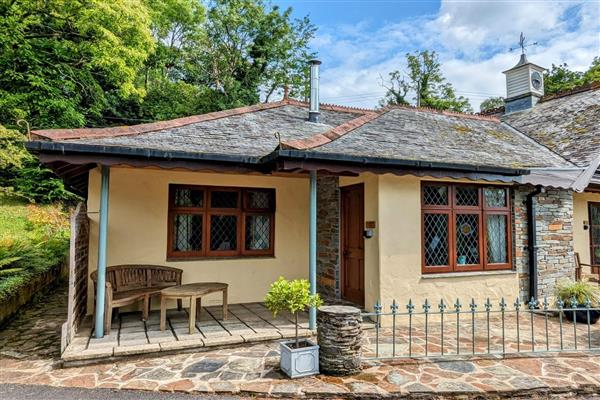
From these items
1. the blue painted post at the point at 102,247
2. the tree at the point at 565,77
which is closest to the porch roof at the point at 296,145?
the blue painted post at the point at 102,247

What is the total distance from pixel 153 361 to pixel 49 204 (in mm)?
14736

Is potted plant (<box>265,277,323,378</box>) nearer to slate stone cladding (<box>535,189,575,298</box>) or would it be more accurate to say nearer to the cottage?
the cottage

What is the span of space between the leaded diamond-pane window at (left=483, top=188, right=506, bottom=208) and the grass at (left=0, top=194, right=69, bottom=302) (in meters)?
9.80

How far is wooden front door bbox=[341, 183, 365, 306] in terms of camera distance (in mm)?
7984

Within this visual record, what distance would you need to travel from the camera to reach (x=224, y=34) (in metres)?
24.4

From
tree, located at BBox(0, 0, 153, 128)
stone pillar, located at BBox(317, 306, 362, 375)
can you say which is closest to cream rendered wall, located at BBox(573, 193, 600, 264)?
stone pillar, located at BBox(317, 306, 362, 375)

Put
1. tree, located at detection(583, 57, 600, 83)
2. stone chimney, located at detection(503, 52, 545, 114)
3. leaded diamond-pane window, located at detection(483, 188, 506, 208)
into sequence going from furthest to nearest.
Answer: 1. tree, located at detection(583, 57, 600, 83)
2. stone chimney, located at detection(503, 52, 545, 114)
3. leaded diamond-pane window, located at detection(483, 188, 506, 208)

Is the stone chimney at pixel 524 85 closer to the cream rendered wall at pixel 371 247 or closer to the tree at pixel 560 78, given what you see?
the cream rendered wall at pixel 371 247

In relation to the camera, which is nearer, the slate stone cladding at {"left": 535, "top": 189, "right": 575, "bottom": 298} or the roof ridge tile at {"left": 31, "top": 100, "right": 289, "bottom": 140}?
the roof ridge tile at {"left": 31, "top": 100, "right": 289, "bottom": 140}

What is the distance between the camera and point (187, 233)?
27.8 ft

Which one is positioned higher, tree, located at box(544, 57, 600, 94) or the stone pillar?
tree, located at box(544, 57, 600, 94)

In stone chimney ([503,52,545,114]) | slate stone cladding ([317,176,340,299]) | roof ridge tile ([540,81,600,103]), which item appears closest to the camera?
slate stone cladding ([317,176,340,299])

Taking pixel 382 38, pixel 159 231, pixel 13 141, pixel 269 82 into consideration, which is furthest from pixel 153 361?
pixel 269 82

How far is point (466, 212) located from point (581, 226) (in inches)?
208
